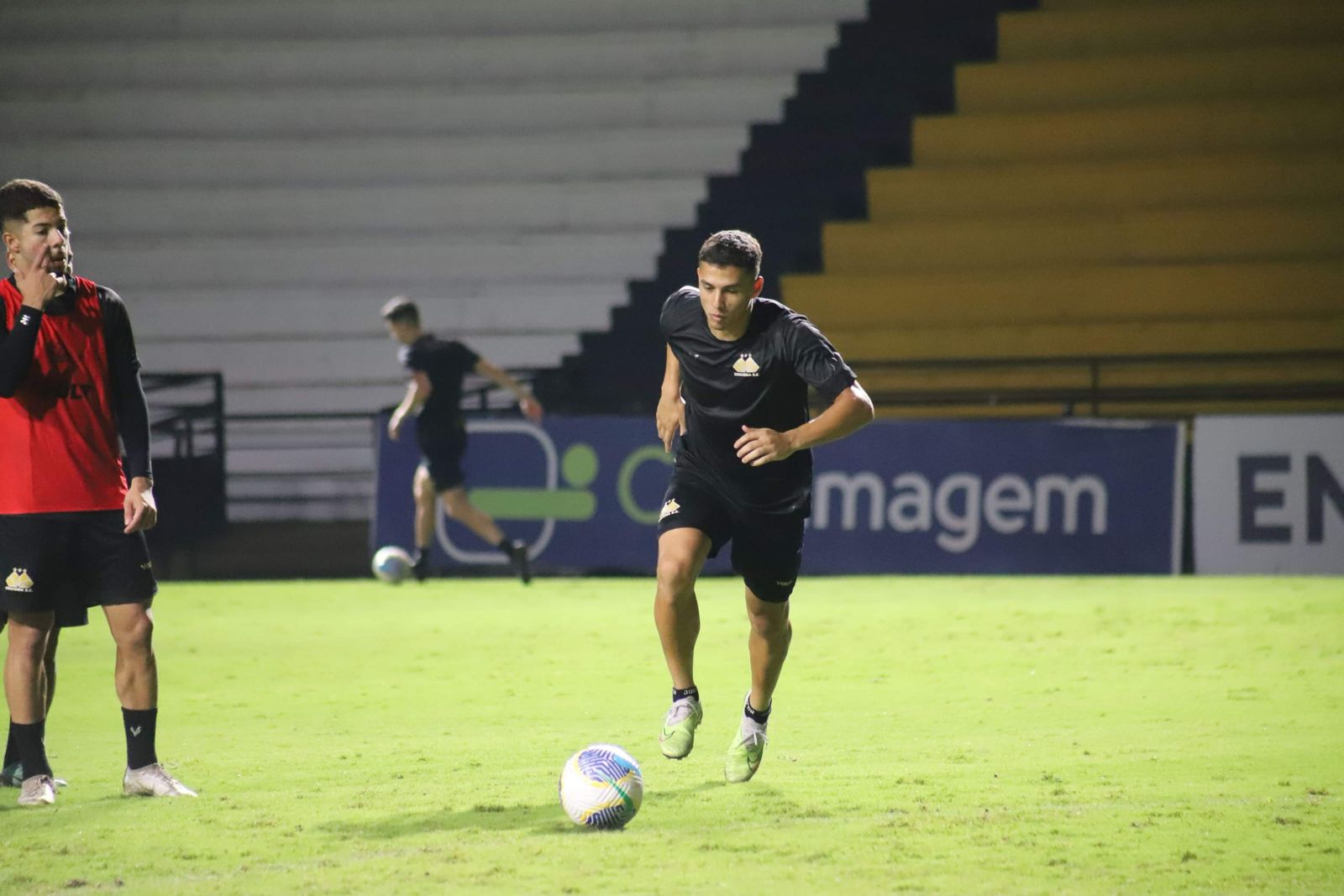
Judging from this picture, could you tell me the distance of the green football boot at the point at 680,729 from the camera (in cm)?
597

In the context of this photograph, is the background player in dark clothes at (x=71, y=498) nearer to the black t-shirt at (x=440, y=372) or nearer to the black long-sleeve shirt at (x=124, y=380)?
the black long-sleeve shirt at (x=124, y=380)

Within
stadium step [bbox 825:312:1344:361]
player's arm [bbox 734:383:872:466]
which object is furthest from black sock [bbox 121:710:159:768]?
stadium step [bbox 825:312:1344:361]

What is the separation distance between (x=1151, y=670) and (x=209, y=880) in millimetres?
5588

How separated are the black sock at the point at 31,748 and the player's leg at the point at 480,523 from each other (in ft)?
28.4

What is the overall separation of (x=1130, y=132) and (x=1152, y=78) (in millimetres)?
739

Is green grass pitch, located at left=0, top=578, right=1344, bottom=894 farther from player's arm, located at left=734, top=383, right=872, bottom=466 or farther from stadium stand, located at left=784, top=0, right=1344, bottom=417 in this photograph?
stadium stand, located at left=784, top=0, right=1344, bottom=417

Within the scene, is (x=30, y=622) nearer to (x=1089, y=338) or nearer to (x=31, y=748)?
(x=31, y=748)

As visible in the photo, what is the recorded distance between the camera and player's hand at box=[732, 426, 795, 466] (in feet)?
18.3

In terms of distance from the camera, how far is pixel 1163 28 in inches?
750

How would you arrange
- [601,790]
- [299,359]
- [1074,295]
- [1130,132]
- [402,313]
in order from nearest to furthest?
[601,790]
[402,313]
[1074,295]
[1130,132]
[299,359]

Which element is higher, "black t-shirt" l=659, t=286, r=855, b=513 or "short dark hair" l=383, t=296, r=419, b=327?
"black t-shirt" l=659, t=286, r=855, b=513

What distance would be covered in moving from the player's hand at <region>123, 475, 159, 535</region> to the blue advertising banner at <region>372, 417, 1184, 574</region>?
30.2 feet

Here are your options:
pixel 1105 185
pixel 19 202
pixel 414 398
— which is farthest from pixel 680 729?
pixel 1105 185

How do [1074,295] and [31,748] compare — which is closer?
[31,748]
